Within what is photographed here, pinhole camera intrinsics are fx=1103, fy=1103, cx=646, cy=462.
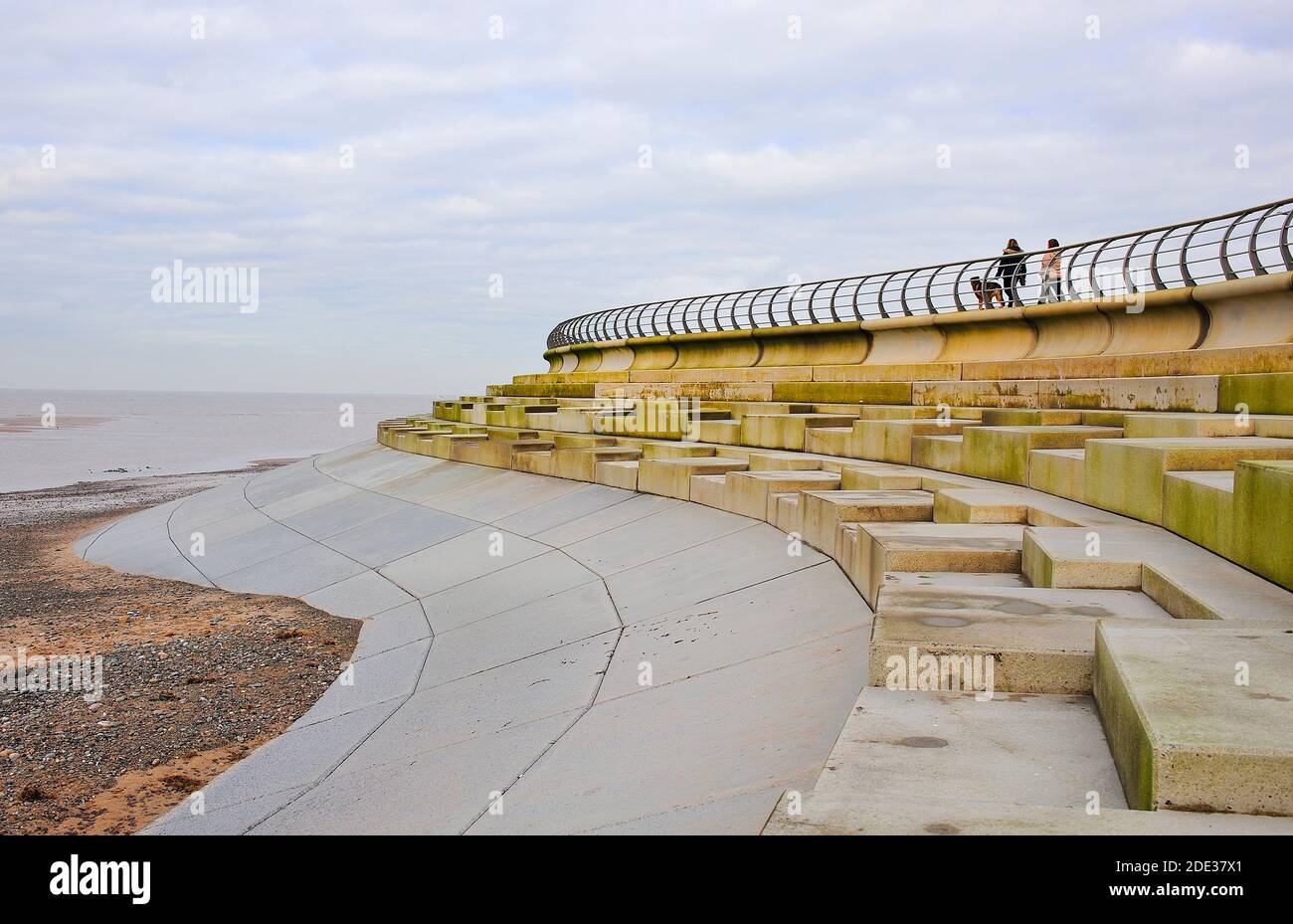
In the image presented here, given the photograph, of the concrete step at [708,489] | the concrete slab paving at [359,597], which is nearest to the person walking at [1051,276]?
the concrete step at [708,489]

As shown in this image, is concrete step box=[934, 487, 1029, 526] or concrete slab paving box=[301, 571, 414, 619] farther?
concrete slab paving box=[301, 571, 414, 619]

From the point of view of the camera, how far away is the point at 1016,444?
9.48 meters

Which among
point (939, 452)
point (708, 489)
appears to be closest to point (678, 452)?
point (708, 489)

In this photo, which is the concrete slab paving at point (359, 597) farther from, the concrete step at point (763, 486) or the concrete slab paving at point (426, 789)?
the concrete slab paving at point (426, 789)

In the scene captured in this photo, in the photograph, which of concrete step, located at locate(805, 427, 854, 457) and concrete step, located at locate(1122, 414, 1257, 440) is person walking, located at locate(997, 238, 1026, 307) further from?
concrete step, located at locate(1122, 414, 1257, 440)

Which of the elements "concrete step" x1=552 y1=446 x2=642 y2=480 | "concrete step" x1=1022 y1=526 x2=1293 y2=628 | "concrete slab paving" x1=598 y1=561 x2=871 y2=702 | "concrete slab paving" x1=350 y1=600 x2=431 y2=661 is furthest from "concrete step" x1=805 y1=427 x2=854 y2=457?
"concrete step" x1=1022 y1=526 x2=1293 y2=628

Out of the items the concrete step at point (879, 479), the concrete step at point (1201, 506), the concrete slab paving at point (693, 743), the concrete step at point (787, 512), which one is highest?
the concrete step at point (1201, 506)

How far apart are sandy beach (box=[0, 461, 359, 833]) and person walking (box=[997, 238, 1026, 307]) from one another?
10012mm

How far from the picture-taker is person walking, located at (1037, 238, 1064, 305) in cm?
1470

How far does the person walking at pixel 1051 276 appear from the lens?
14.7 m

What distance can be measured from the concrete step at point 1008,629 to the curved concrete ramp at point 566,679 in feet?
1.63

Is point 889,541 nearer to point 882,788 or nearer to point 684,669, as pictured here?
point 684,669
